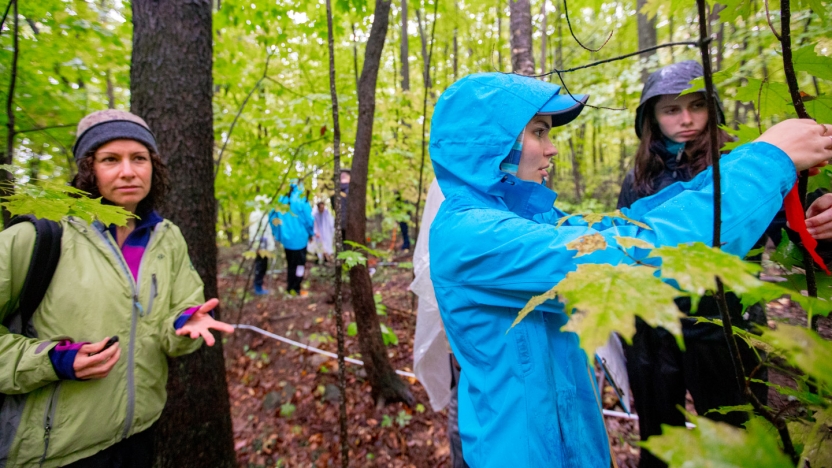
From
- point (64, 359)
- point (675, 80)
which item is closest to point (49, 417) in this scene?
point (64, 359)

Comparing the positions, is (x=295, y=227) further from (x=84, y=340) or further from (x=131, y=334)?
(x=84, y=340)

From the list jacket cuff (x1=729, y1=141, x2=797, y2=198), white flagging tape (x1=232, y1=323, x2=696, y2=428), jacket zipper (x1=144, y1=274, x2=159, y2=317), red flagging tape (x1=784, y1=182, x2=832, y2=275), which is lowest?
white flagging tape (x1=232, y1=323, x2=696, y2=428)

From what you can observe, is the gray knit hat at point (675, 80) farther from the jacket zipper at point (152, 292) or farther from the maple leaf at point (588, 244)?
the jacket zipper at point (152, 292)

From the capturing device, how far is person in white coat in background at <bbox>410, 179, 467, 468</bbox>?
2.15 m

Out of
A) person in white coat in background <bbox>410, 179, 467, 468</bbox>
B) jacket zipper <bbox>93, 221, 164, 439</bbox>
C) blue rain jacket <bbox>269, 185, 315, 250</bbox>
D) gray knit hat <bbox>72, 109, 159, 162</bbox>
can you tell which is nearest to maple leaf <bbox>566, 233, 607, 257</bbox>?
person in white coat in background <bbox>410, 179, 467, 468</bbox>

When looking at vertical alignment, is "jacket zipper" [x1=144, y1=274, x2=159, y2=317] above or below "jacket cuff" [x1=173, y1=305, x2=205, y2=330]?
above

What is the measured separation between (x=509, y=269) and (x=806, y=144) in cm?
81

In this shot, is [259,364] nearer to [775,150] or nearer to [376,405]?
[376,405]

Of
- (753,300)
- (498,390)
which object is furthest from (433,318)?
(753,300)

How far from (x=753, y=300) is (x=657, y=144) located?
150cm

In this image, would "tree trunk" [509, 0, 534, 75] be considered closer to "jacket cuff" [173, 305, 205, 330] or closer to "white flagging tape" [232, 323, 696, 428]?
"jacket cuff" [173, 305, 205, 330]

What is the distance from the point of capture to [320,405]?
3846 mm

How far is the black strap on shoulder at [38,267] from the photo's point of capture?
143cm

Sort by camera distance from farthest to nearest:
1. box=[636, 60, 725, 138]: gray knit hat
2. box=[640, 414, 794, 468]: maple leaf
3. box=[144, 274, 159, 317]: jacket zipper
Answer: box=[636, 60, 725, 138]: gray knit hat < box=[144, 274, 159, 317]: jacket zipper < box=[640, 414, 794, 468]: maple leaf
